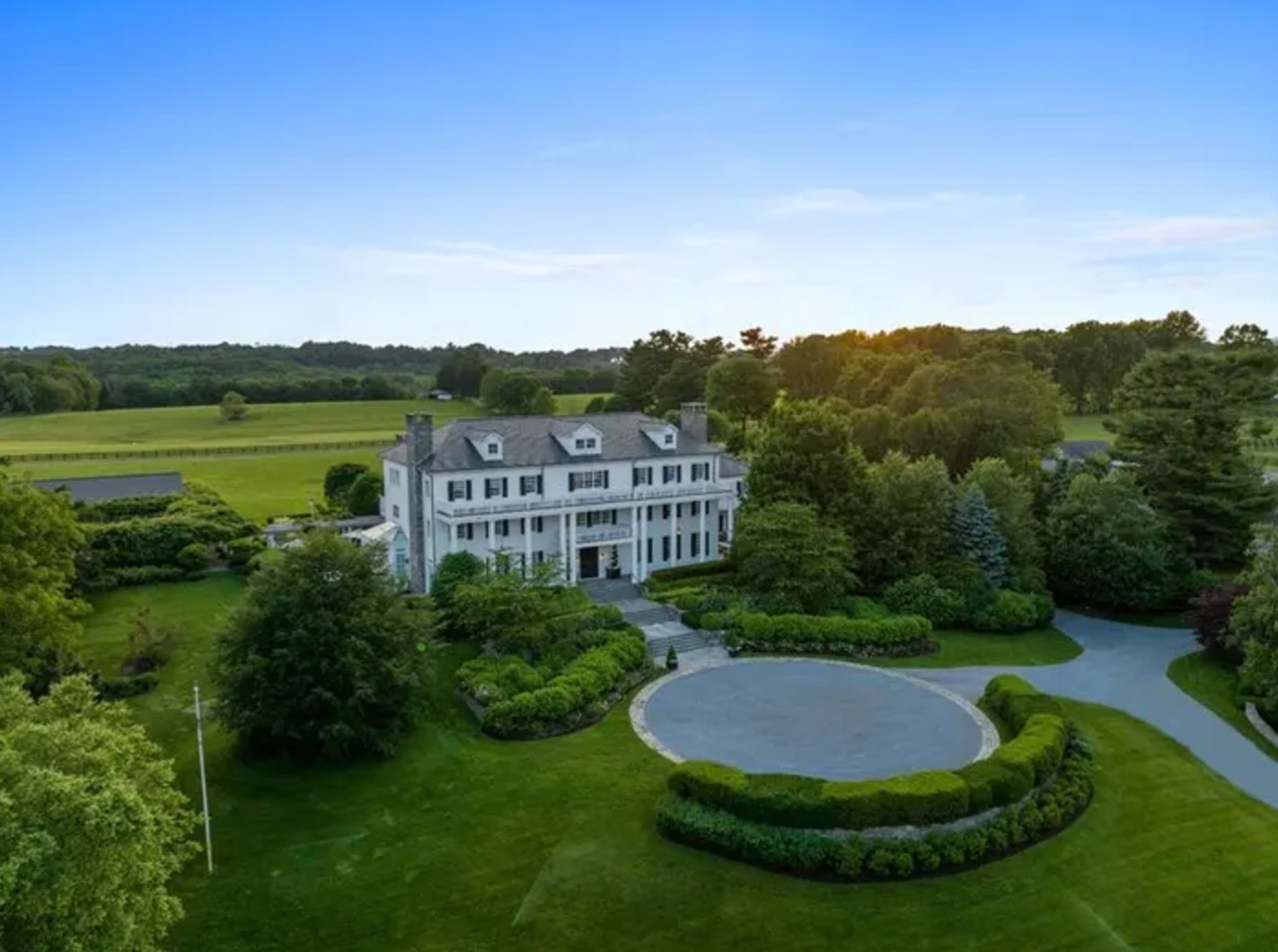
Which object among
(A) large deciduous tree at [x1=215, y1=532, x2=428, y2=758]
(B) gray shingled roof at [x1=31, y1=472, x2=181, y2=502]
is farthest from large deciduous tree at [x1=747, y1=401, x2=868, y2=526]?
(B) gray shingled roof at [x1=31, y1=472, x2=181, y2=502]

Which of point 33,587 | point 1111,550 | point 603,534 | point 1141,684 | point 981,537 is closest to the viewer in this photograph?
point 33,587

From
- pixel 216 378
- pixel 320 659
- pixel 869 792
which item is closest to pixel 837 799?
pixel 869 792

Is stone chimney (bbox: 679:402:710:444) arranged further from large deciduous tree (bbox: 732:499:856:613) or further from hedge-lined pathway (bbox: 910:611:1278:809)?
hedge-lined pathway (bbox: 910:611:1278:809)

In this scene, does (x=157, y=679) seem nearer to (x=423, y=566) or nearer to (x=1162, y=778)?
(x=423, y=566)

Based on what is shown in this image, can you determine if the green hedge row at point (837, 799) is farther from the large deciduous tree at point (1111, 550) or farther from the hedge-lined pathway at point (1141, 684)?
the large deciduous tree at point (1111, 550)

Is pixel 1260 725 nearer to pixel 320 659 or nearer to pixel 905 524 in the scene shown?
pixel 905 524
